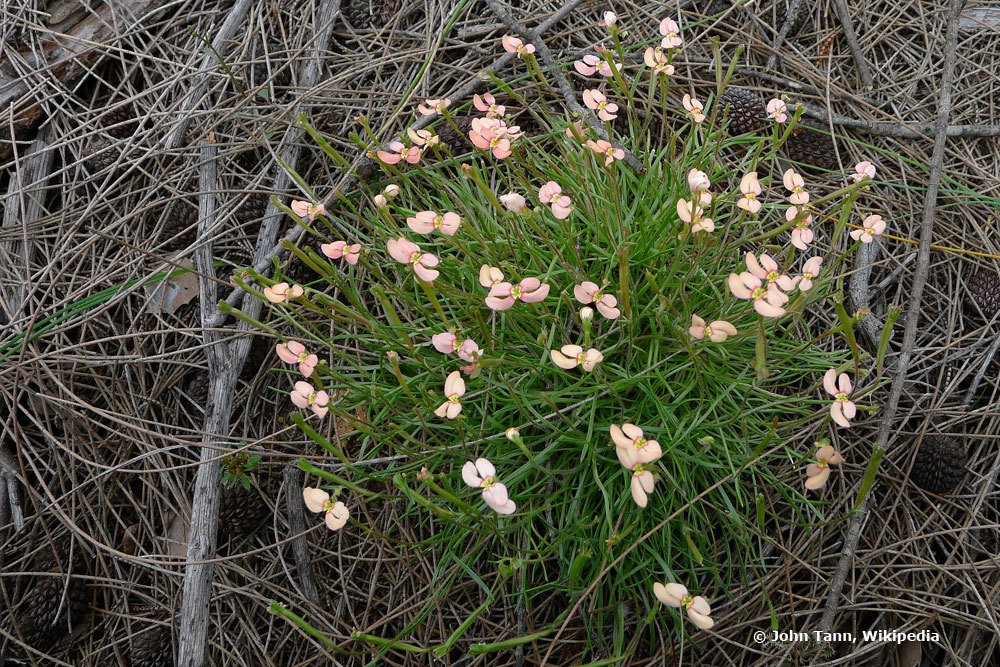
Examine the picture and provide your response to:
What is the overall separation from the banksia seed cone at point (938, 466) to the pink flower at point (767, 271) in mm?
1132

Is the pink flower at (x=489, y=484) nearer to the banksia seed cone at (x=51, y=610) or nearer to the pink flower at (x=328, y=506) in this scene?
the pink flower at (x=328, y=506)

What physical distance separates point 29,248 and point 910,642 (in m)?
3.69

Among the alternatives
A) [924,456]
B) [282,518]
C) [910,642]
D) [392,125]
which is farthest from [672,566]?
[392,125]

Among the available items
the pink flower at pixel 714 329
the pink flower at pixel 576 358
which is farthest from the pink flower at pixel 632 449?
the pink flower at pixel 714 329

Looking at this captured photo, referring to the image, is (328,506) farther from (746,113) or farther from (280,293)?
(746,113)

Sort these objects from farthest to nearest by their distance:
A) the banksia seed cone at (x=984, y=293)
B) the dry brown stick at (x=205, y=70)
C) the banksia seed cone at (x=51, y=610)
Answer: the dry brown stick at (x=205, y=70), the banksia seed cone at (x=984, y=293), the banksia seed cone at (x=51, y=610)

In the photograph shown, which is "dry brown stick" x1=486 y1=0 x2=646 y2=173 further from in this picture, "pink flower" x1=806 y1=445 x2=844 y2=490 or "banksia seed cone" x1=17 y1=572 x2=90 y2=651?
"banksia seed cone" x1=17 y1=572 x2=90 y2=651

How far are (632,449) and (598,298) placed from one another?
44 centimetres

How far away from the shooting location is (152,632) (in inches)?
94.2

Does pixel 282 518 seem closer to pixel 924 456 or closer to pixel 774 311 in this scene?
pixel 774 311

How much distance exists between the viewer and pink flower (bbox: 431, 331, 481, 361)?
5.50 ft

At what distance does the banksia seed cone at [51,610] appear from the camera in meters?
2.41

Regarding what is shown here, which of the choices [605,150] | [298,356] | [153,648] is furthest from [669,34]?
[153,648]

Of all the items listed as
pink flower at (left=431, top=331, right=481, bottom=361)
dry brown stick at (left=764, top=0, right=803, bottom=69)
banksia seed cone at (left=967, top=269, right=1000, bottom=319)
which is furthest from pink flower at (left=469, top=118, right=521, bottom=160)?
banksia seed cone at (left=967, top=269, right=1000, bottom=319)
